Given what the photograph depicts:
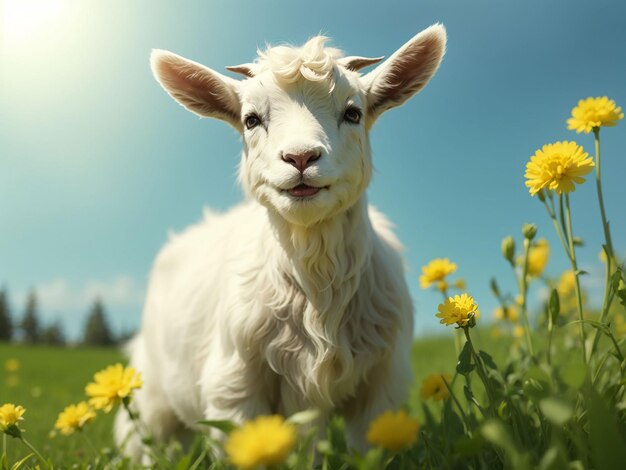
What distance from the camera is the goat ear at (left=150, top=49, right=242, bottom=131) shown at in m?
3.24

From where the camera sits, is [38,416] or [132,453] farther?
[38,416]

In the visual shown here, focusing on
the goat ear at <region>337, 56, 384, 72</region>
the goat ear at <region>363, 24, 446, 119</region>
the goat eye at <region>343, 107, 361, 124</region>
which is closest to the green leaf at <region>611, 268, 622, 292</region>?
the goat eye at <region>343, 107, 361, 124</region>

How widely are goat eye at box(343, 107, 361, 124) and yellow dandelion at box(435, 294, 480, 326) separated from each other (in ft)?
4.03

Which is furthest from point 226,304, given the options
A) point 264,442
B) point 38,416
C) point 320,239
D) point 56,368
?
point 56,368

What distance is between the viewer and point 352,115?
2984 mm

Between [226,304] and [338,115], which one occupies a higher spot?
[338,115]

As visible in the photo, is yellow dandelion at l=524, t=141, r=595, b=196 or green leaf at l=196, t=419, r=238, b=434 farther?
yellow dandelion at l=524, t=141, r=595, b=196

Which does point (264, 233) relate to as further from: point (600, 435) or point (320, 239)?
point (600, 435)

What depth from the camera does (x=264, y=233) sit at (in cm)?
322

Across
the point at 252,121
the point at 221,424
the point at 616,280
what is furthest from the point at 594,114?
the point at 221,424

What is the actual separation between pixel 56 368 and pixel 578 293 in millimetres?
11525

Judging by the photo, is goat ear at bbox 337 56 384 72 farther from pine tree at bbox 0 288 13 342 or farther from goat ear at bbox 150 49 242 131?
pine tree at bbox 0 288 13 342

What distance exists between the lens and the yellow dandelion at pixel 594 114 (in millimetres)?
Answer: 2363

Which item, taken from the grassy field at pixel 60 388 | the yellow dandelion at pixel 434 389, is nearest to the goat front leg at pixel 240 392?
the grassy field at pixel 60 388
